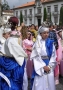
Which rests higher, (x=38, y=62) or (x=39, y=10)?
(x=38, y=62)

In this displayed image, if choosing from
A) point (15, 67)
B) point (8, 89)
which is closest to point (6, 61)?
point (15, 67)

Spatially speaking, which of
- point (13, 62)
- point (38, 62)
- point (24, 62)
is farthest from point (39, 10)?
point (13, 62)

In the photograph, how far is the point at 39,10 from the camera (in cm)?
7219

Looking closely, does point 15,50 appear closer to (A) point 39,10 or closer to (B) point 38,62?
(B) point 38,62

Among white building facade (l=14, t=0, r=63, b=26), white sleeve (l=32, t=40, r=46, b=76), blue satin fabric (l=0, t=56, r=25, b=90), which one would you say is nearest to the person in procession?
blue satin fabric (l=0, t=56, r=25, b=90)

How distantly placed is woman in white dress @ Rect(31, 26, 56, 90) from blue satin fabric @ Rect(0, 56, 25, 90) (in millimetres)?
335

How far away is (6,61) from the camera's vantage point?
4953mm

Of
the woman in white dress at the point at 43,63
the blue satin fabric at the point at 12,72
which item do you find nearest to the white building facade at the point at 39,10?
the woman in white dress at the point at 43,63

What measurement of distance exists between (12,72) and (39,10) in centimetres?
6786

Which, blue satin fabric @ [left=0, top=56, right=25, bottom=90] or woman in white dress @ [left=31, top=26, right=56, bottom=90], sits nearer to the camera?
blue satin fabric @ [left=0, top=56, right=25, bottom=90]

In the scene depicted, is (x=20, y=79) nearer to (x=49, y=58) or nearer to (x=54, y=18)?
(x=49, y=58)

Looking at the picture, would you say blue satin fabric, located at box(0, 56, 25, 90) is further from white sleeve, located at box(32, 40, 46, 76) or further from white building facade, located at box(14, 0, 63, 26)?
white building facade, located at box(14, 0, 63, 26)

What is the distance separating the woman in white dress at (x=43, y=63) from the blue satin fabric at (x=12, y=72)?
0.33 meters

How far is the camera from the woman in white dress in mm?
5242
